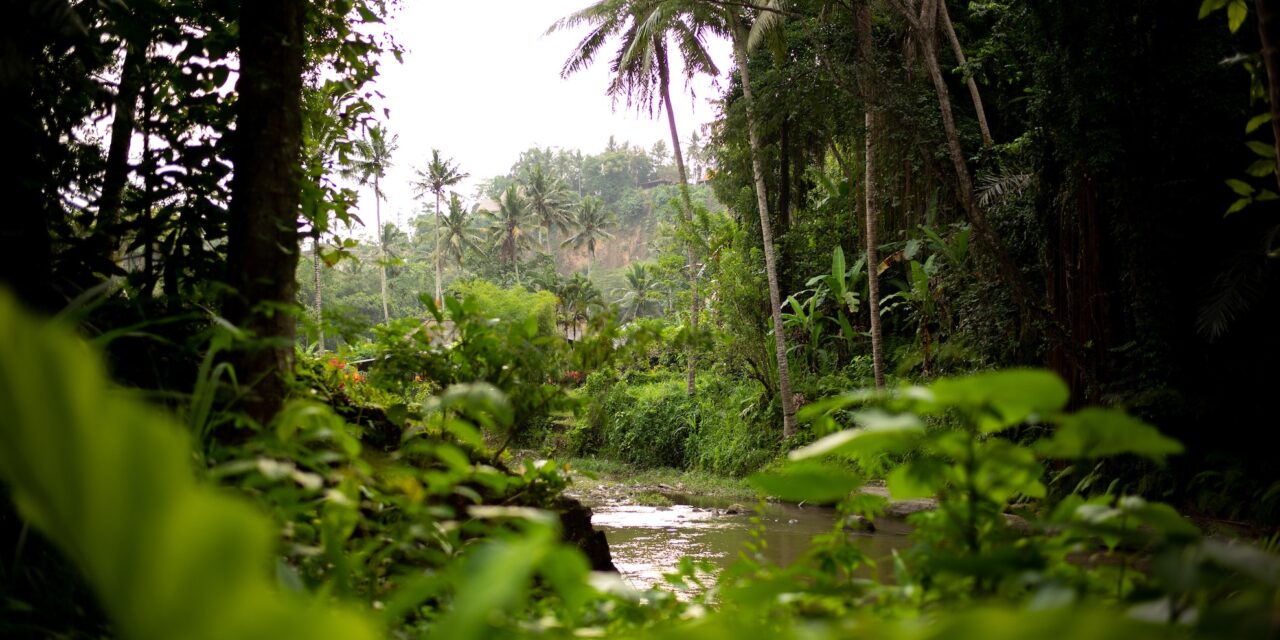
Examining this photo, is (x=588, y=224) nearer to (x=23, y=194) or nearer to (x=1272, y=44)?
(x=23, y=194)

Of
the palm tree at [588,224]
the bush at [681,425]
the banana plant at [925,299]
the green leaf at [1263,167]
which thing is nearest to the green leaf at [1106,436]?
the green leaf at [1263,167]

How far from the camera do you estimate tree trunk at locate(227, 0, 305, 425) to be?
5.68 feet

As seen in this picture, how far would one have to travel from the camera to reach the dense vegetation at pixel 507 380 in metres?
0.46

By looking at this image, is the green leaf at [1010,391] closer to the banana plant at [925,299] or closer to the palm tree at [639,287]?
the banana plant at [925,299]

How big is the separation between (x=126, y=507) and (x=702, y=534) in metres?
8.41

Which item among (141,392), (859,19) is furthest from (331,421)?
(859,19)

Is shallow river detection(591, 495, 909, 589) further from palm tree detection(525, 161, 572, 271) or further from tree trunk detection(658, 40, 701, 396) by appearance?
palm tree detection(525, 161, 572, 271)

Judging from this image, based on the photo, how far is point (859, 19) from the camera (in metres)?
8.98

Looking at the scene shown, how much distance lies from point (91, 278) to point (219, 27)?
74 centimetres

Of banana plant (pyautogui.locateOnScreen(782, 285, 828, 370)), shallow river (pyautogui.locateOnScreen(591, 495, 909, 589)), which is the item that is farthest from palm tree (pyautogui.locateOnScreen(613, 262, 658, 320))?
shallow river (pyautogui.locateOnScreen(591, 495, 909, 589))

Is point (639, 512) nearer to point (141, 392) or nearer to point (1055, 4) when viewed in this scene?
point (1055, 4)

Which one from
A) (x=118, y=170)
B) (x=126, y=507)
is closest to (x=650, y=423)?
(x=118, y=170)

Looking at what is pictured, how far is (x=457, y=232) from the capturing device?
41.9 m

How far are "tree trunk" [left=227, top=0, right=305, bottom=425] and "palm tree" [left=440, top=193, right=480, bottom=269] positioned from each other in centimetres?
4010
